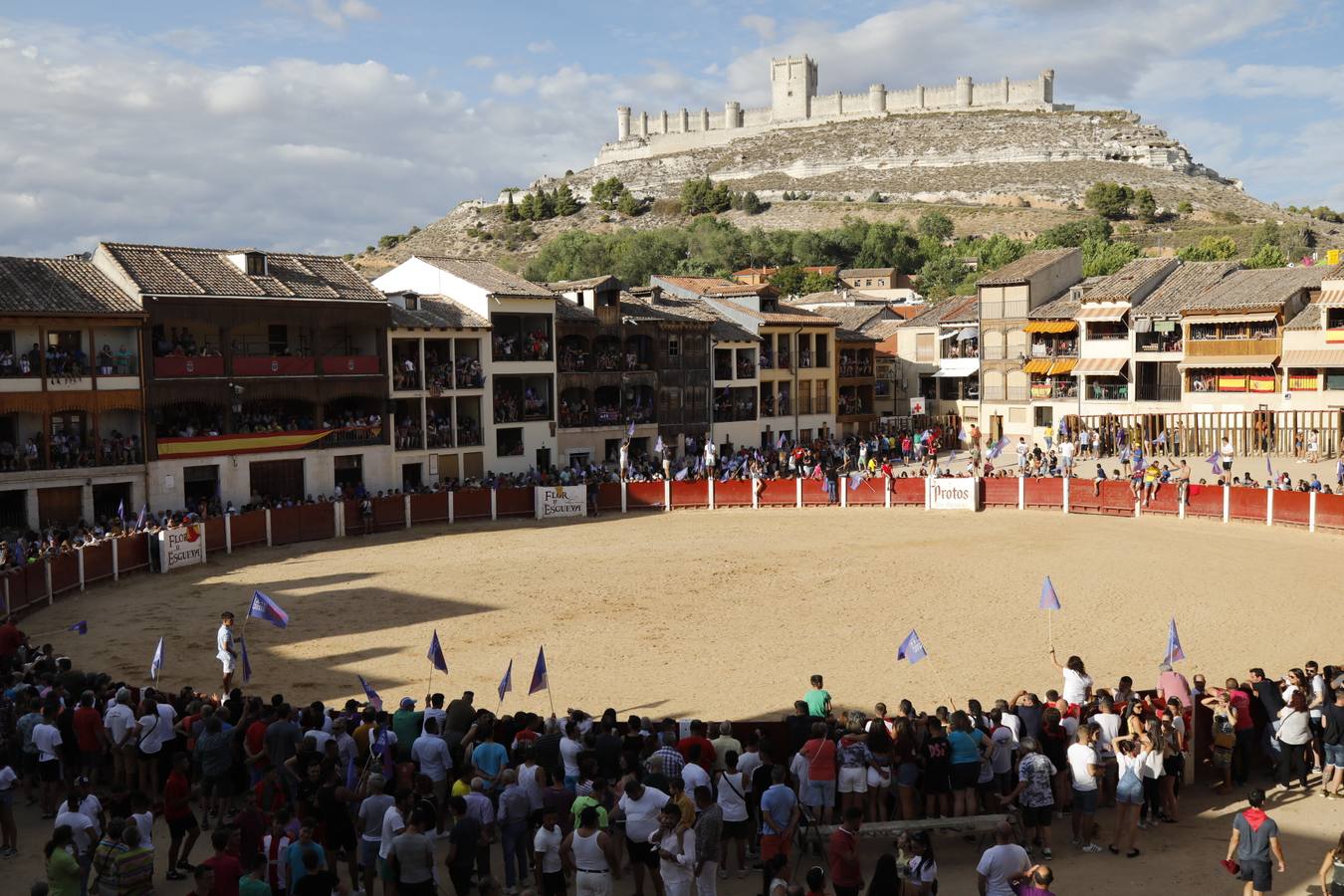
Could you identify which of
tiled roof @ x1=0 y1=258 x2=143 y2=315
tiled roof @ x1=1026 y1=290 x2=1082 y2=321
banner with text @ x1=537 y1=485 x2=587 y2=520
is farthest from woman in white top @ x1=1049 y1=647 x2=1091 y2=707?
tiled roof @ x1=1026 y1=290 x2=1082 y2=321

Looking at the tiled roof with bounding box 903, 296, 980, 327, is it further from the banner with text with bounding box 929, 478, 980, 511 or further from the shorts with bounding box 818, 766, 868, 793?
the shorts with bounding box 818, 766, 868, 793

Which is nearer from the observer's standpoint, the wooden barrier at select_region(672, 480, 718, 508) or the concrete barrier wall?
the concrete barrier wall

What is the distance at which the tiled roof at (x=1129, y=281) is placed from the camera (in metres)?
58.7

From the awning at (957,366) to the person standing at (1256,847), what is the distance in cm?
5597

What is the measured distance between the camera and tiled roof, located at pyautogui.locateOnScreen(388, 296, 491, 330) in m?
47.8

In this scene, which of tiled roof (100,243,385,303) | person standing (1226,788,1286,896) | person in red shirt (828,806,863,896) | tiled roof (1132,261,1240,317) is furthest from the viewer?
tiled roof (1132,261,1240,317)

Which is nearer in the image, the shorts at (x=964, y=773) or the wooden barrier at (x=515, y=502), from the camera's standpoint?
the shorts at (x=964, y=773)

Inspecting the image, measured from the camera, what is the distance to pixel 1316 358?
51031 mm

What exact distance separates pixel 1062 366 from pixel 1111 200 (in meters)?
86.7

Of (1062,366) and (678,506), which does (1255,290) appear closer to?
(1062,366)

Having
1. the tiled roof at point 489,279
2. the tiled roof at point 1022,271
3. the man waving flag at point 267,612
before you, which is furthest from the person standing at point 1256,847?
the tiled roof at point 1022,271

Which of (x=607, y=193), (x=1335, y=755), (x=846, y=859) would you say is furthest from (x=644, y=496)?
(x=607, y=193)

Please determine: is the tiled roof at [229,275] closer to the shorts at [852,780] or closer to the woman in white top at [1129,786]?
the shorts at [852,780]

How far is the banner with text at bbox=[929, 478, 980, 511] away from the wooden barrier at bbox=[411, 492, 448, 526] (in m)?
18.7
